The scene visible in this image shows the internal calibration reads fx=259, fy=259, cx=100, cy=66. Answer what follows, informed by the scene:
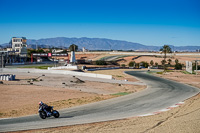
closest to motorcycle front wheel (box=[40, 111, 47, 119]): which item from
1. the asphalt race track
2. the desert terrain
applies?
the asphalt race track

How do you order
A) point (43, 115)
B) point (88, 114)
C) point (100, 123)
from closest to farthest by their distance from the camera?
point (100, 123) → point (43, 115) → point (88, 114)

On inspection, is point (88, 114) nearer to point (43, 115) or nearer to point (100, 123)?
point (100, 123)

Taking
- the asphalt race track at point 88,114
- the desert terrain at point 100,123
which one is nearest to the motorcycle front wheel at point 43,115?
the asphalt race track at point 88,114

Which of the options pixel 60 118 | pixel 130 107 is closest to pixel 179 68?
pixel 130 107

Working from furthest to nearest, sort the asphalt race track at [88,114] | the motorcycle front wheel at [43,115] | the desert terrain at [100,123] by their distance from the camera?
the motorcycle front wheel at [43,115], the asphalt race track at [88,114], the desert terrain at [100,123]

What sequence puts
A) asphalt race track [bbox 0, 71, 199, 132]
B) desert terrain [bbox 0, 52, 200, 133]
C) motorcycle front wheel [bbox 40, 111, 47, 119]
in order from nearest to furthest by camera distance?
1. desert terrain [bbox 0, 52, 200, 133]
2. asphalt race track [bbox 0, 71, 199, 132]
3. motorcycle front wheel [bbox 40, 111, 47, 119]

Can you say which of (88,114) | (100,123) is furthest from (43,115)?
(100,123)

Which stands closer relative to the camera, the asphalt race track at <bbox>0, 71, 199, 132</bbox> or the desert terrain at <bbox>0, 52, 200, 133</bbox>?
the desert terrain at <bbox>0, 52, 200, 133</bbox>

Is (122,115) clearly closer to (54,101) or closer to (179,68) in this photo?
(54,101)

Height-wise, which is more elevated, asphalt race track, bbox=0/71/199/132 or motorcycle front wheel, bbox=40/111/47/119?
motorcycle front wheel, bbox=40/111/47/119

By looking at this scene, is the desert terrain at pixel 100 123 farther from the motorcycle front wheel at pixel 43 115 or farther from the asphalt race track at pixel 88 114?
the motorcycle front wheel at pixel 43 115

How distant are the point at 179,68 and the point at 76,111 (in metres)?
83.3

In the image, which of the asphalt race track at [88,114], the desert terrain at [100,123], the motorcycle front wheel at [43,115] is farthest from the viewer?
the motorcycle front wheel at [43,115]

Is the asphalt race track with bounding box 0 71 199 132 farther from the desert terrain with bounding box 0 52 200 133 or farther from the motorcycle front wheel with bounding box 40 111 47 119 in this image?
the desert terrain with bounding box 0 52 200 133
